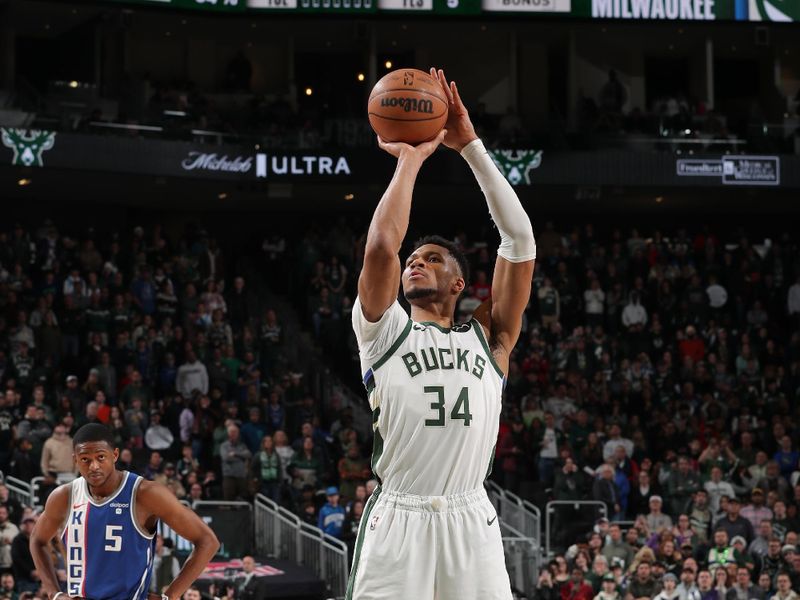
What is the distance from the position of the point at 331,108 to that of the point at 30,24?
20.5 ft

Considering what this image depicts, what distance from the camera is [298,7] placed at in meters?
24.6

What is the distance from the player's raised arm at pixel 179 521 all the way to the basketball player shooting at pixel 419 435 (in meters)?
1.97

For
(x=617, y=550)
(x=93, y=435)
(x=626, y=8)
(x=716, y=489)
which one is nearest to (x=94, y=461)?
(x=93, y=435)

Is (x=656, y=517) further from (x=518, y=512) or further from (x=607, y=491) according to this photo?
(x=518, y=512)

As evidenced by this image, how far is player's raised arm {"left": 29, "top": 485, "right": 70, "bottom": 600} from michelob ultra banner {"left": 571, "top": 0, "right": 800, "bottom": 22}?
782 inches

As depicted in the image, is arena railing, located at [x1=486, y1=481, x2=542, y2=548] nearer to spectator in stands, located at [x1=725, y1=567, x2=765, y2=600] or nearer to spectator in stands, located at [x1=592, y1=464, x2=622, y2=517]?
spectator in stands, located at [x1=592, y1=464, x2=622, y2=517]

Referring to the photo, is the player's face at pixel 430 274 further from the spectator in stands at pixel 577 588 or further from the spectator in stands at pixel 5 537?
the spectator in stands at pixel 577 588

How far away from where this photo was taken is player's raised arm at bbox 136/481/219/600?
714cm

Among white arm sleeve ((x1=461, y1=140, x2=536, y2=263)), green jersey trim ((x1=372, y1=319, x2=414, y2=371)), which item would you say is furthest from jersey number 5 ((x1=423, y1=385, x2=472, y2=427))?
white arm sleeve ((x1=461, y1=140, x2=536, y2=263))

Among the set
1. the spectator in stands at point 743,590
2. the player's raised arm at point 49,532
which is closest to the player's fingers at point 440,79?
the player's raised arm at point 49,532

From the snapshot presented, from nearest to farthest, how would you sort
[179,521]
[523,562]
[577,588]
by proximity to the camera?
[179,521] < [577,588] < [523,562]

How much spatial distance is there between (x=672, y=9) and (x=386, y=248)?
21625mm

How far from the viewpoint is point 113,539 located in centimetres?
706

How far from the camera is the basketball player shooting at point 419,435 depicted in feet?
17.2
